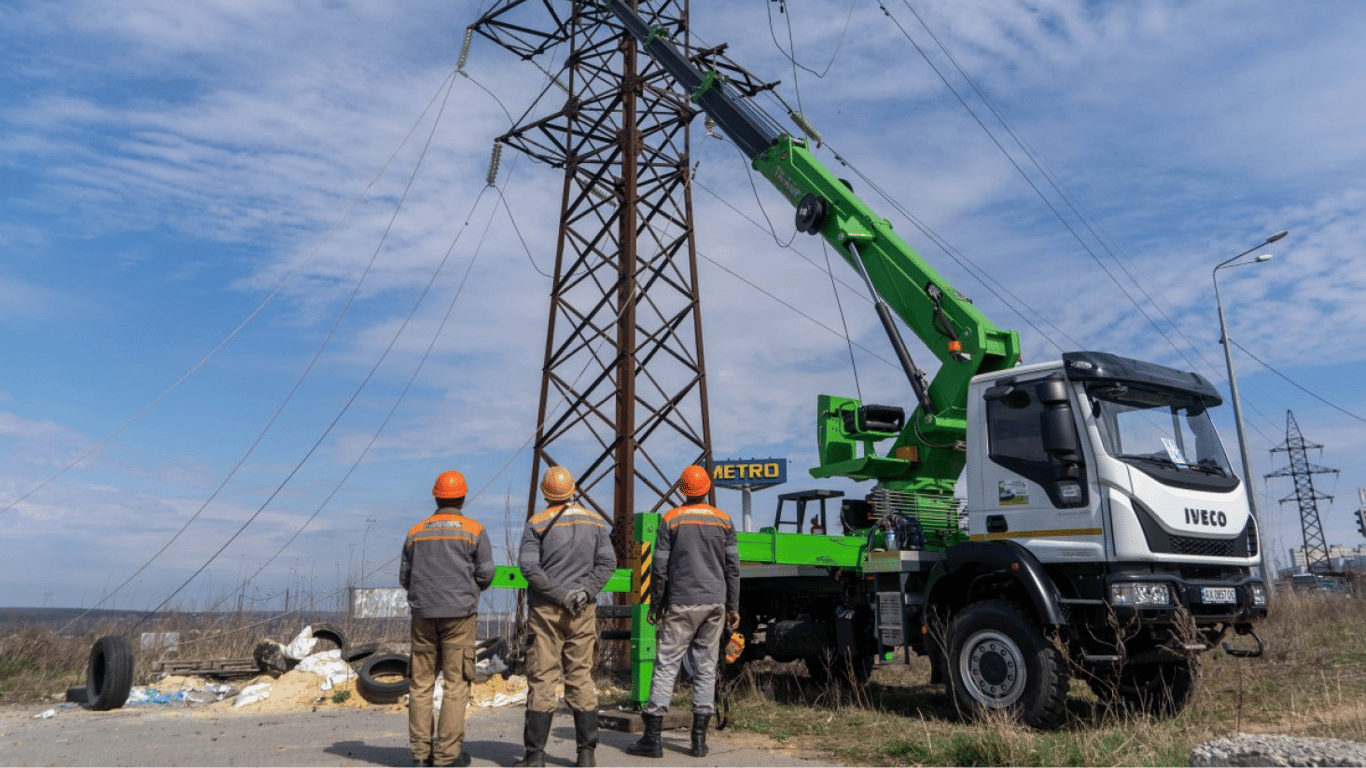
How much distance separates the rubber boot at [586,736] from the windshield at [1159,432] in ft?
14.5

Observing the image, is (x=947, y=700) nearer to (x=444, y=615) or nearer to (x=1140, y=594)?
(x=1140, y=594)

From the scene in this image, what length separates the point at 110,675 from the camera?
9.96 metres

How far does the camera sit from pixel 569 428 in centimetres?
1587

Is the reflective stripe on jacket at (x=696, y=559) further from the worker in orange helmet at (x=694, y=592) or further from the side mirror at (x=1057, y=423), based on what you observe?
the side mirror at (x=1057, y=423)

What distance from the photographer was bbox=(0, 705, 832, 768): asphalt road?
6.89 m

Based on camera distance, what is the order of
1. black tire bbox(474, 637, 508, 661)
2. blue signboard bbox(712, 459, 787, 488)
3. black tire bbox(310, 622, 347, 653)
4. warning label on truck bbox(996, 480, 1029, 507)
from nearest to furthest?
warning label on truck bbox(996, 480, 1029, 507), black tire bbox(474, 637, 508, 661), black tire bbox(310, 622, 347, 653), blue signboard bbox(712, 459, 787, 488)

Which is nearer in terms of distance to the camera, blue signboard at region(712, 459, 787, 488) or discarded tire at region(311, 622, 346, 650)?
discarded tire at region(311, 622, 346, 650)

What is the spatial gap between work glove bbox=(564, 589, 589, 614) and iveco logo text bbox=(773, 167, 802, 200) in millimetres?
7269

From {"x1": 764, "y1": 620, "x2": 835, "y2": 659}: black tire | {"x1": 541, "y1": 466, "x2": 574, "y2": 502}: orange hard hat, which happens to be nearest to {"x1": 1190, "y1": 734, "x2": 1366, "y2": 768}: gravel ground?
{"x1": 541, "y1": 466, "x2": 574, "y2": 502}: orange hard hat

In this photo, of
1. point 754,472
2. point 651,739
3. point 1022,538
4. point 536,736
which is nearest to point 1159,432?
point 1022,538

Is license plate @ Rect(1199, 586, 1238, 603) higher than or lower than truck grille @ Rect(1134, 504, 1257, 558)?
Result: lower

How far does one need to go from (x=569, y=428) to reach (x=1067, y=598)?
933cm

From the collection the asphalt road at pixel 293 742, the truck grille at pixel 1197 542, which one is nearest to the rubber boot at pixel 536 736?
the asphalt road at pixel 293 742

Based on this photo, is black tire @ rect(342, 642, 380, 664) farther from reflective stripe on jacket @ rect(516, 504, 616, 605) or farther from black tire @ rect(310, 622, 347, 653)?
reflective stripe on jacket @ rect(516, 504, 616, 605)
